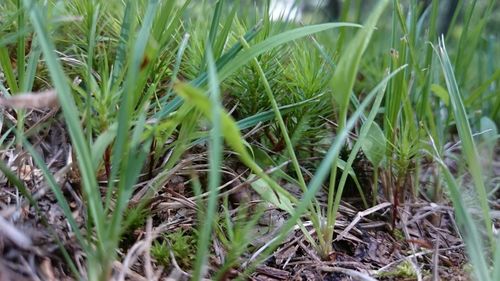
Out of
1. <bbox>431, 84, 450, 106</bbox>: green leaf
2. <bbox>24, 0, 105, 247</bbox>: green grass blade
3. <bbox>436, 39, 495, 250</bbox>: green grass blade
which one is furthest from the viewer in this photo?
<bbox>431, 84, 450, 106</bbox>: green leaf

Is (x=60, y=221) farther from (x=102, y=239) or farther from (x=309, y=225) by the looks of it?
(x=309, y=225)

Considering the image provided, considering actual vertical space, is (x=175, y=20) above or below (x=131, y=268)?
above

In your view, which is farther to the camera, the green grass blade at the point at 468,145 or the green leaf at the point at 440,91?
the green leaf at the point at 440,91

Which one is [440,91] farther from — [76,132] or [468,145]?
[76,132]

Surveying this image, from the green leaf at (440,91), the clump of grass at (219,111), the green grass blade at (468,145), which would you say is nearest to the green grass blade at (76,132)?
the clump of grass at (219,111)

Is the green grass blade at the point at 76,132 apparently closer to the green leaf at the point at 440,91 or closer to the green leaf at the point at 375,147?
the green leaf at the point at 375,147

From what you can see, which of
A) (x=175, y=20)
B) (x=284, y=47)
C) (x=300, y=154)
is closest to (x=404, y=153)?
(x=300, y=154)

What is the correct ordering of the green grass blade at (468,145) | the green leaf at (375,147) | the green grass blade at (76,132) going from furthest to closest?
the green leaf at (375,147)
the green grass blade at (468,145)
the green grass blade at (76,132)

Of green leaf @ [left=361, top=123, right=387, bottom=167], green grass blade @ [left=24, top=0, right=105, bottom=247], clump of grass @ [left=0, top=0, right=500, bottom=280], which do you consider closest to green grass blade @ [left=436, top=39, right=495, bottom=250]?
clump of grass @ [left=0, top=0, right=500, bottom=280]

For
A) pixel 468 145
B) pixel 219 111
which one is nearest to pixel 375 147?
pixel 468 145

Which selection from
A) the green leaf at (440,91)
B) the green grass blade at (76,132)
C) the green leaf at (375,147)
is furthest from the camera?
the green leaf at (440,91)

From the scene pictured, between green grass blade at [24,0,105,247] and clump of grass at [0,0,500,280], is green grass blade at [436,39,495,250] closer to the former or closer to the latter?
clump of grass at [0,0,500,280]
